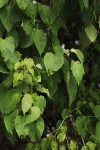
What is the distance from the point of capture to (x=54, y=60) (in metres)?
1.38

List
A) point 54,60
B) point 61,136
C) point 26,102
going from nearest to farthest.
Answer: point 26,102 < point 54,60 < point 61,136

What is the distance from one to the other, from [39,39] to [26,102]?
0.27 meters

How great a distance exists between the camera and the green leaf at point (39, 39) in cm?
139

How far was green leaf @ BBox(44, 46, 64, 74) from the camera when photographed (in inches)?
53.2

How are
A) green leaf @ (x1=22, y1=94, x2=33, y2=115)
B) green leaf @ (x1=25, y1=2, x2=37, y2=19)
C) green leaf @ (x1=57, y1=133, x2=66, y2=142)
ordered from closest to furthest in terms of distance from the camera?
green leaf @ (x1=22, y1=94, x2=33, y2=115) → green leaf @ (x1=25, y1=2, x2=37, y2=19) → green leaf @ (x1=57, y1=133, x2=66, y2=142)

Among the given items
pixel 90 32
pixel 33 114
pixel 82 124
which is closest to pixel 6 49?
pixel 33 114

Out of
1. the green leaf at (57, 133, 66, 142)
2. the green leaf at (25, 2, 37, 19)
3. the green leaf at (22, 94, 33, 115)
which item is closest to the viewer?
the green leaf at (22, 94, 33, 115)

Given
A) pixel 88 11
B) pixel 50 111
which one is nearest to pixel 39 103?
pixel 88 11

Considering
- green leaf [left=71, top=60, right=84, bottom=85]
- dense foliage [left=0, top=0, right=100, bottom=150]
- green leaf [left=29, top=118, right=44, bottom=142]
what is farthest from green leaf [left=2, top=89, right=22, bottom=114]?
green leaf [left=71, top=60, right=84, bottom=85]

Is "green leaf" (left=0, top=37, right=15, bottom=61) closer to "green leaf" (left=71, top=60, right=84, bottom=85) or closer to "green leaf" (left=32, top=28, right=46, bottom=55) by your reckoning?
"green leaf" (left=32, top=28, right=46, bottom=55)

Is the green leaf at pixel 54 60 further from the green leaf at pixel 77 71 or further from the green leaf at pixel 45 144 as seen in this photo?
the green leaf at pixel 45 144

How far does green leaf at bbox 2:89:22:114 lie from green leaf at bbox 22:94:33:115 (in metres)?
0.04

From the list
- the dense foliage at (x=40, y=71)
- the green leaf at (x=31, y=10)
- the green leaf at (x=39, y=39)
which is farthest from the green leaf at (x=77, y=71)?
the green leaf at (x=31, y=10)

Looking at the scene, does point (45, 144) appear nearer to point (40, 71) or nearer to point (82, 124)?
point (82, 124)
